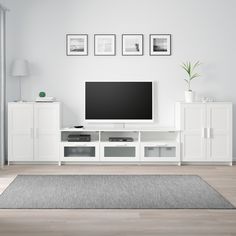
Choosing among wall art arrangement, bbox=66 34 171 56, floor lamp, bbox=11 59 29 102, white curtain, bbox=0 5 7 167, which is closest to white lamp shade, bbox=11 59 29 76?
floor lamp, bbox=11 59 29 102

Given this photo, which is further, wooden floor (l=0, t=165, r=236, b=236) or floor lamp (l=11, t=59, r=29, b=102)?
floor lamp (l=11, t=59, r=29, b=102)

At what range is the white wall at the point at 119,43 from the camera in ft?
24.1

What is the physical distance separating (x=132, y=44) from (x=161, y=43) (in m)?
0.45

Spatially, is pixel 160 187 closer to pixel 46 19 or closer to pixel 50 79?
pixel 50 79

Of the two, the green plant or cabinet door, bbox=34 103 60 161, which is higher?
the green plant

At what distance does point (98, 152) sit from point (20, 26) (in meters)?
2.30

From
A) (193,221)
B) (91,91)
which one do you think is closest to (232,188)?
(193,221)

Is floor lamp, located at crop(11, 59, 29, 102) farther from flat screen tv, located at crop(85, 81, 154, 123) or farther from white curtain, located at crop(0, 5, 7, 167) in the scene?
flat screen tv, located at crop(85, 81, 154, 123)

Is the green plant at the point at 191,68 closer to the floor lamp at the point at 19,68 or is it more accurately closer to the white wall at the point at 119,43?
the white wall at the point at 119,43

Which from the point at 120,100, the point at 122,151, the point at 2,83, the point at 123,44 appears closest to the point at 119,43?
the point at 123,44

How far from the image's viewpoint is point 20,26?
24.1ft

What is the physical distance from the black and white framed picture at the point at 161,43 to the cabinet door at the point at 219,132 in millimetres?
1104

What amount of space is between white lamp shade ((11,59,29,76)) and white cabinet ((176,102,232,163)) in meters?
2.37

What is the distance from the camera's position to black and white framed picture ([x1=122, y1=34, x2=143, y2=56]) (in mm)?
7332
